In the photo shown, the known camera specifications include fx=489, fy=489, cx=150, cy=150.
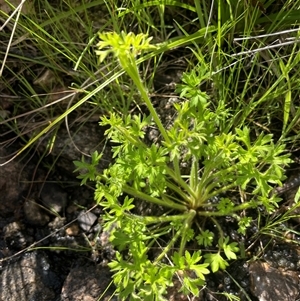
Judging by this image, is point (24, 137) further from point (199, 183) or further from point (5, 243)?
point (199, 183)

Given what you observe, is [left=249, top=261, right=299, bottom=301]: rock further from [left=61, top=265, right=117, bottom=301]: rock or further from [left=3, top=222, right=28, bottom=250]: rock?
[left=3, top=222, right=28, bottom=250]: rock

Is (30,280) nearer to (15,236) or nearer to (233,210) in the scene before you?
(15,236)

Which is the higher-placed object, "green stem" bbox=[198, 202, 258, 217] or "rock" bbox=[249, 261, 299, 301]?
"green stem" bbox=[198, 202, 258, 217]

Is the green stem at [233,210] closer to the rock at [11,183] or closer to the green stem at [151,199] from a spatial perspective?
the green stem at [151,199]

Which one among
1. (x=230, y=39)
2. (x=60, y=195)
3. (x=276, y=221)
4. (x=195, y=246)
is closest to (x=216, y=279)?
(x=195, y=246)

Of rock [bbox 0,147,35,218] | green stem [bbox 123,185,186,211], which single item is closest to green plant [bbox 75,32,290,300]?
green stem [bbox 123,185,186,211]

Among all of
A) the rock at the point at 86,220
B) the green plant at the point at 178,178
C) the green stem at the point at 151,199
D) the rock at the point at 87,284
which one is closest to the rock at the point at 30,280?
the rock at the point at 87,284

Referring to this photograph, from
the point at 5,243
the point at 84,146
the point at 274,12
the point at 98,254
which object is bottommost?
the point at 98,254
